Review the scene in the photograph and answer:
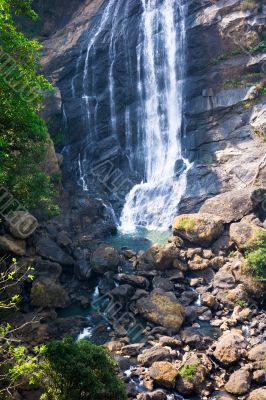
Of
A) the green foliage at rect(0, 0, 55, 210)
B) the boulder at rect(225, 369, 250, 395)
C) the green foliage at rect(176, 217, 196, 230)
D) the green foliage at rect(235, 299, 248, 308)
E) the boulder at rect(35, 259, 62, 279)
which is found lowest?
the boulder at rect(225, 369, 250, 395)

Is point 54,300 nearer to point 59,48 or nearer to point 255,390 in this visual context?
point 255,390

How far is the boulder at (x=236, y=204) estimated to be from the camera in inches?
889

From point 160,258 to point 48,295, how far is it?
619cm

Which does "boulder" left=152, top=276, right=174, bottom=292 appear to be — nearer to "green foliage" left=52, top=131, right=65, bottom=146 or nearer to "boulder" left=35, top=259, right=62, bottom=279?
"boulder" left=35, top=259, right=62, bottom=279

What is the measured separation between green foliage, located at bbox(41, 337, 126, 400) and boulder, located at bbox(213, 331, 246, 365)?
14.8ft

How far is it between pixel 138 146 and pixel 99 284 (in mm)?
17178

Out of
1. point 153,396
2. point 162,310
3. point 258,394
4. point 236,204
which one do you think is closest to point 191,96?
point 236,204

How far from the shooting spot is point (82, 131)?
3378 cm

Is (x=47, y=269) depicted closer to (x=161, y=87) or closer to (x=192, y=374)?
(x=192, y=374)

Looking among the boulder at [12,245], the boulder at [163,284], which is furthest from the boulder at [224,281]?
the boulder at [12,245]

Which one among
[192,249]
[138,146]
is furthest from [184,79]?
[192,249]

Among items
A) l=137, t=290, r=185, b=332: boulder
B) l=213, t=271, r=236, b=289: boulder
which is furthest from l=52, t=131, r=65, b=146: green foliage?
l=137, t=290, r=185, b=332: boulder

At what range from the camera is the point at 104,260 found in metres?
20.1

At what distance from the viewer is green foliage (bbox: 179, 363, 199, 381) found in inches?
489
